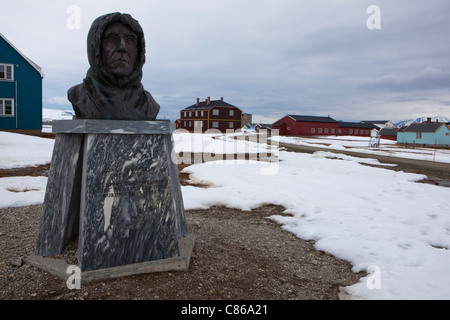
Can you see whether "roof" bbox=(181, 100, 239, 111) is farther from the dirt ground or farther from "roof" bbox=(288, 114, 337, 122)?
the dirt ground

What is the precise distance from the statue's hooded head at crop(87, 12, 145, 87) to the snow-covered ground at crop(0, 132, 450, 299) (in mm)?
3843

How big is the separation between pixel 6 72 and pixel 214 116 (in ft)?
114

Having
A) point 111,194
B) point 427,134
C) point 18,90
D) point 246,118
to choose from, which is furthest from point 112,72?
point 246,118

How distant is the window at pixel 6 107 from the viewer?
73.7 ft

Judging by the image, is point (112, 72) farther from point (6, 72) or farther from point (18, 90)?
point (6, 72)

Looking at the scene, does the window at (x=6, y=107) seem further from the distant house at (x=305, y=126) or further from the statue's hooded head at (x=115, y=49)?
the distant house at (x=305, y=126)

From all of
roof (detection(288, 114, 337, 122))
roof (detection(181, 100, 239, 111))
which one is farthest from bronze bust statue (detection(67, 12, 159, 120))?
roof (detection(288, 114, 337, 122))

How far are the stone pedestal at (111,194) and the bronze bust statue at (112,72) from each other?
468mm

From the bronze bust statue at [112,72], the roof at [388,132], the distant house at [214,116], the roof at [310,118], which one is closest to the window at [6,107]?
the bronze bust statue at [112,72]

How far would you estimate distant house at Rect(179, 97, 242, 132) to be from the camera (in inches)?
2111

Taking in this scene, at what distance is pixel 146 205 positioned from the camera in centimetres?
357
